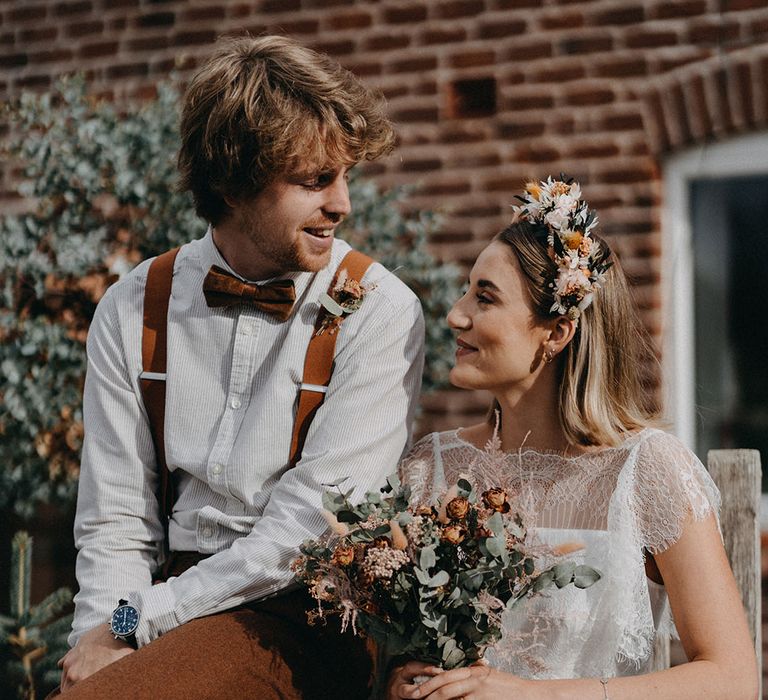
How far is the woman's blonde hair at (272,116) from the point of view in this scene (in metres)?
2.83

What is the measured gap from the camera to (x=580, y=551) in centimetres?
274

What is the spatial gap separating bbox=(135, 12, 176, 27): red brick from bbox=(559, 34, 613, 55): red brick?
1967 mm

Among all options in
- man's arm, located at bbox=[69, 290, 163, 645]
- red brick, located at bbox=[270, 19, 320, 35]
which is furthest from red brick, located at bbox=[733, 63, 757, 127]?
man's arm, located at bbox=[69, 290, 163, 645]

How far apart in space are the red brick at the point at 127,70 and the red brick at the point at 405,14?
1.27m

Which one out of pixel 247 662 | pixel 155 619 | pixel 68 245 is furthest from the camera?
pixel 68 245

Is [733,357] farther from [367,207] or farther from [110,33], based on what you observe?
[110,33]

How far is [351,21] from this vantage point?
5.23 metres

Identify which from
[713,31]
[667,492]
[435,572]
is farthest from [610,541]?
[713,31]

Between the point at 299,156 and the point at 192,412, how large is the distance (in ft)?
2.36

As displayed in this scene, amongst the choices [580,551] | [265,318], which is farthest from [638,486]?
[265,318]

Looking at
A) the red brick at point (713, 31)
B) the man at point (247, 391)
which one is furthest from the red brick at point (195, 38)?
the man at point (247, 391)

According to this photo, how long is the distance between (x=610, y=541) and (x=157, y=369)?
4.10 feet

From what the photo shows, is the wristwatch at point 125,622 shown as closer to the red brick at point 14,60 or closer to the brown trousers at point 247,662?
the brown trousers at point 247,662

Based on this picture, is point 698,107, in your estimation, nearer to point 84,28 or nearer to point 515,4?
point 515,4
